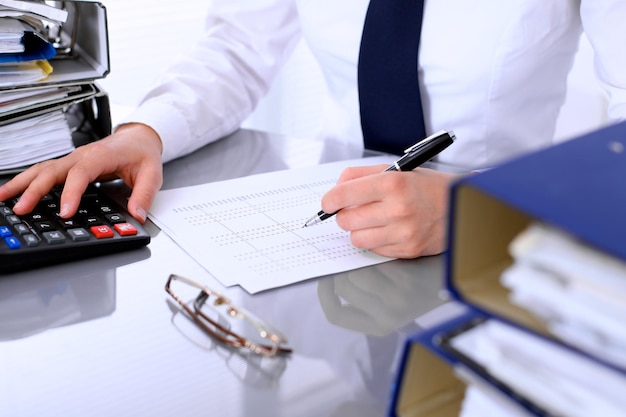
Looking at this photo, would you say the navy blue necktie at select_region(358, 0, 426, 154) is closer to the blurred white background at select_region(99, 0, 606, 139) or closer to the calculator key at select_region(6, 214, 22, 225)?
the calculator key at select_region(6, 214, 22, 225)

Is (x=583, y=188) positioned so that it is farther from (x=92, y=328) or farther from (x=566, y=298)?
(x=92, y=328)

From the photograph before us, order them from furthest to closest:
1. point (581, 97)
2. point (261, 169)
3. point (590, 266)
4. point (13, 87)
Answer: point (581, 97) → point (261, 169) → point (13, 87) → point (590, 266)

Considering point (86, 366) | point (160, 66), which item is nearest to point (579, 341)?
point (86, 366)

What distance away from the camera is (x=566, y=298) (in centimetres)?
34

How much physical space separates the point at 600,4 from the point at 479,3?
195 mm

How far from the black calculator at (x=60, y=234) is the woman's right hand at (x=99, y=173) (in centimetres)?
1

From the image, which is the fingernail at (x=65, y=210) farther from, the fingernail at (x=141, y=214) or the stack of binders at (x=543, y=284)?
the stack of binders at (x=543, y=284)

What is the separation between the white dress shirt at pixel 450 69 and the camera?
1.15 metres

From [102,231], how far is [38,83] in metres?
0.35

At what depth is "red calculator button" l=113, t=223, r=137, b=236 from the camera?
2.84 feet

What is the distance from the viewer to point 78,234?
83 centimetres

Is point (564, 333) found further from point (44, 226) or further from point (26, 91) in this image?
point (26, 91)

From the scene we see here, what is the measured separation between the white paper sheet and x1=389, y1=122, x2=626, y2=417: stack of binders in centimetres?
41

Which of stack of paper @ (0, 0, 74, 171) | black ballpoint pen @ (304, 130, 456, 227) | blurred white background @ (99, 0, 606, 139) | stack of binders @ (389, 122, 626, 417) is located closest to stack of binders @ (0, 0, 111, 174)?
stack of paper @ (0, 0, 74, 171)
